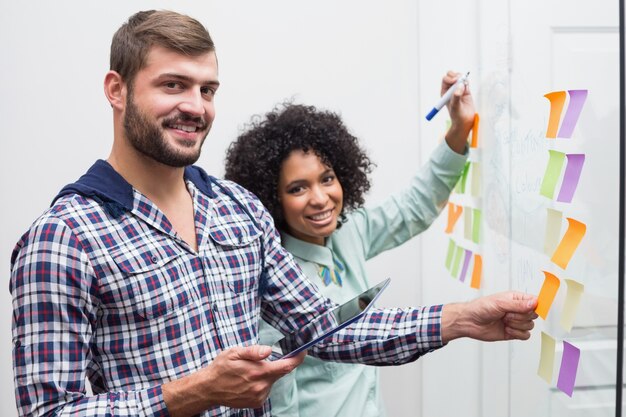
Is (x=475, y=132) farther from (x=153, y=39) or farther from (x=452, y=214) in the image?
(x=153, y=39)

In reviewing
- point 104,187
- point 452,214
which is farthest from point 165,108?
point 452,214

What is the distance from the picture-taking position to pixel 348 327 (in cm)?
115

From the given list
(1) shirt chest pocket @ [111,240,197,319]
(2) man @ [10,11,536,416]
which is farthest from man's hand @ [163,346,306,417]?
(1) shirt chest pocket @ [111,240,197,319]

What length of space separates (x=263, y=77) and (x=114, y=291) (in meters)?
1.22

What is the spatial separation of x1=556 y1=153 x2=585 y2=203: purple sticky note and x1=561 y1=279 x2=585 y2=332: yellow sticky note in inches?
4.8

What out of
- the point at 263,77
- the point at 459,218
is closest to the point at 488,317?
the point at 459,218

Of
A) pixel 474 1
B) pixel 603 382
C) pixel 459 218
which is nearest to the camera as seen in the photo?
pixel 603 382

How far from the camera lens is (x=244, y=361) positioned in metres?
0.88

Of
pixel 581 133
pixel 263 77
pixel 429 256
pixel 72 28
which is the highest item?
pixel 72 28

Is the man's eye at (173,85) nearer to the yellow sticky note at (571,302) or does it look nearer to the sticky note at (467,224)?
the yellow sticky note at (571,302)

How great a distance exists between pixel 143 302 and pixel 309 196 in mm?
537

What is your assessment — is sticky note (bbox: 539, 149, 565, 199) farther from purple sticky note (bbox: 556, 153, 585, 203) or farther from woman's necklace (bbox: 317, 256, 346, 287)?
woman's necklace (bbox: 317, 256, 346, 287)

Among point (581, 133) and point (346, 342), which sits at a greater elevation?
point (581, 133)

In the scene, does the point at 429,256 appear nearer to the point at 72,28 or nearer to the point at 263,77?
the point at 263,77
